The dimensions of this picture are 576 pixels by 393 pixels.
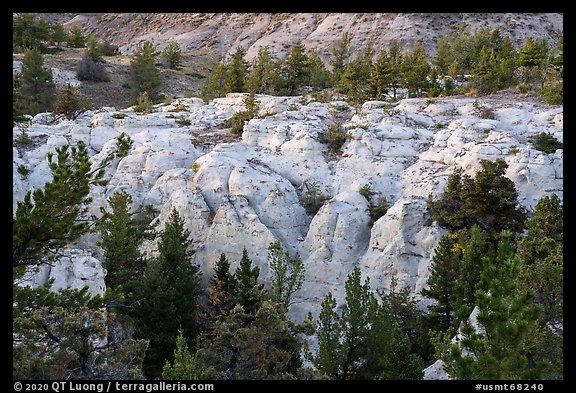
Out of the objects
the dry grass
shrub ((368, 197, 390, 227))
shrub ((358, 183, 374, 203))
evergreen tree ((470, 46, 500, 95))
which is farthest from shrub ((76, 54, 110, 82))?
shrub ((368, 197, 390, 227))

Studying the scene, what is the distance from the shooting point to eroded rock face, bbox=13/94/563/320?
64.6ft

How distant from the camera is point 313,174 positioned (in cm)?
A: 2350

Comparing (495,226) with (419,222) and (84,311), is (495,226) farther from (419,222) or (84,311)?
(84,311)

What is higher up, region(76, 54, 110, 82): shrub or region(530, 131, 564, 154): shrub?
region(530, 131, 564, 154): shrub

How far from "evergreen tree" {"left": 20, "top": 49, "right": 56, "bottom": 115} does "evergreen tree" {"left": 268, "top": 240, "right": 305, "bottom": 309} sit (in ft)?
102

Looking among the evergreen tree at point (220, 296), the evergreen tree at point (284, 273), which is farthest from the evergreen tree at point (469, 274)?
the evergreen tree at point (220, 296)

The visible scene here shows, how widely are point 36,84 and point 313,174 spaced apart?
1240 inches

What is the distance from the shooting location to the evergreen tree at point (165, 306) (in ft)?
52.4

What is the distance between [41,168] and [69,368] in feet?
52.6

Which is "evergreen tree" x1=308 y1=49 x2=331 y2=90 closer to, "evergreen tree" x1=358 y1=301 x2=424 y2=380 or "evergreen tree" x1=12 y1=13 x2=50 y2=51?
"evergreen tree" x1=358 y1=301 x2=424 y2=380

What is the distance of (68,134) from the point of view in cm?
2608
